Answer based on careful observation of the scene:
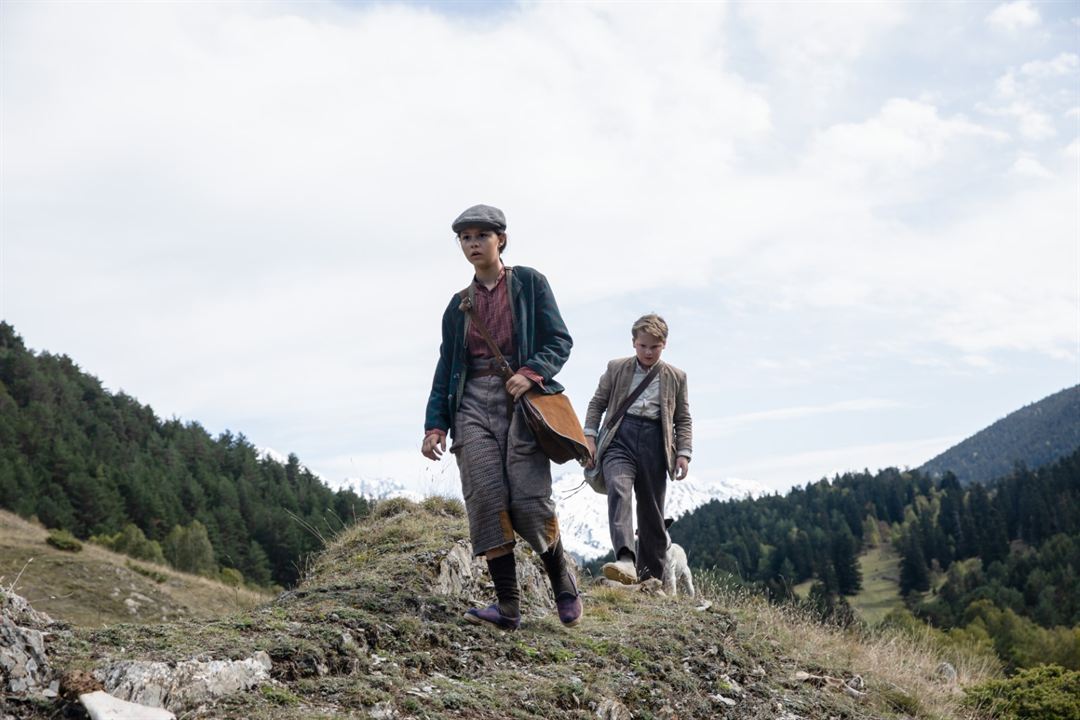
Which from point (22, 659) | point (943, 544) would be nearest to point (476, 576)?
point (22, 659)

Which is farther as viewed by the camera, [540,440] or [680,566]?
[680,566]

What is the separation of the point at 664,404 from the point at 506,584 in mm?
3008

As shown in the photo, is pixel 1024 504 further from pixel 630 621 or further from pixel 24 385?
pixel 630 621

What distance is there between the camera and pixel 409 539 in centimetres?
754

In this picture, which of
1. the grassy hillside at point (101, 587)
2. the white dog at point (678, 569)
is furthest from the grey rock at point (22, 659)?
the grassy hillside at point (101, 587)

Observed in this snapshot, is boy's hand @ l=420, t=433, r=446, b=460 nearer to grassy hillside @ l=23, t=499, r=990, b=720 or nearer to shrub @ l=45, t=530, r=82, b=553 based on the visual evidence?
grassy hillside @ l=23, t=499, r=990, b=720

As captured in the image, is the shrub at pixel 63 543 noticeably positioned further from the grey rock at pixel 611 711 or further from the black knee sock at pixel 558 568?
the grey rock at pixel 611 711

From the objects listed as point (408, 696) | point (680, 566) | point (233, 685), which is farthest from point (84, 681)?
point (680, 566)

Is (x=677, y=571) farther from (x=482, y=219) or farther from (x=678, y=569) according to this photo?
(x=482, y=219)

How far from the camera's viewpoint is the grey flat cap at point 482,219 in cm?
535

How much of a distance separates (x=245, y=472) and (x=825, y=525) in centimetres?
8926

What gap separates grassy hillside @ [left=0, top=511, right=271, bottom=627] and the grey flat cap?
16943mm

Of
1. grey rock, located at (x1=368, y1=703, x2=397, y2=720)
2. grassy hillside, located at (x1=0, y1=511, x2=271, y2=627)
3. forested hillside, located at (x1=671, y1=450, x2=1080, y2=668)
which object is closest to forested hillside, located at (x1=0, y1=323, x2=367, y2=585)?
grassy hillside, located at (x1=0, y1=511, x2=271, y2=627)

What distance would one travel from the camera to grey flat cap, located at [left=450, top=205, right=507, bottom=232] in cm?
535
